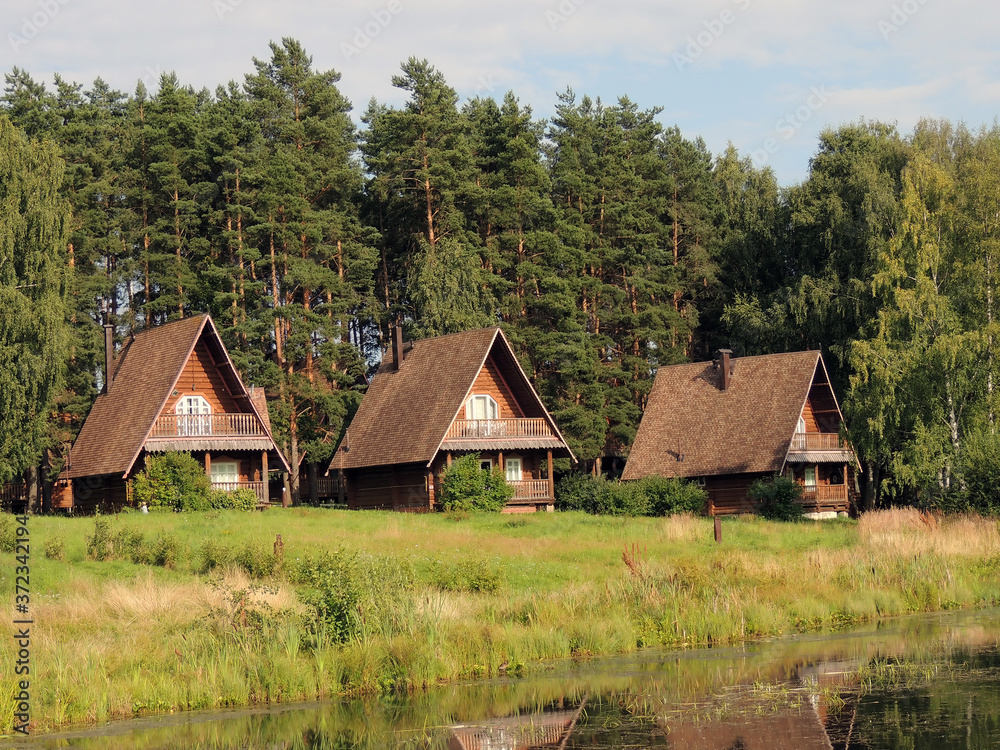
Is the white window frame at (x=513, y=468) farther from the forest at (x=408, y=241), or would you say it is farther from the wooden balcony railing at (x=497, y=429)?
the forest at (x=408, y=241)

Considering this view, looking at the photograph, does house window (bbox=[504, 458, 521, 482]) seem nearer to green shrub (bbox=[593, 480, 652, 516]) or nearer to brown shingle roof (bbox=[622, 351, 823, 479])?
green shrub (bbox=[593, 480, 652, 516])

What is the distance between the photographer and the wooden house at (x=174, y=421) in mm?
43938

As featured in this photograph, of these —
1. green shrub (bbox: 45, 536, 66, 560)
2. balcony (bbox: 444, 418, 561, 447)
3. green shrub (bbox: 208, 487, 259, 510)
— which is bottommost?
green shrub (bbox: 45, 536, 66, 560)

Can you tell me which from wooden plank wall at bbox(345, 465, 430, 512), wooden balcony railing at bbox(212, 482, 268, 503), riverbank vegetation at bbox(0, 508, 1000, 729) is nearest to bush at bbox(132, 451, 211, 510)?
wooden balcony railing at bbox(212, 482, 268, 503)

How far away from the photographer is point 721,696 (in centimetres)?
1692

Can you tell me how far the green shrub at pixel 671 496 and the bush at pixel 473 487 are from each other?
5.09 meters

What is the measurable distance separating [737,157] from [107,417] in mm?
53396

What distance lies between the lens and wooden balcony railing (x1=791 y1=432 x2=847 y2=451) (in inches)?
2002

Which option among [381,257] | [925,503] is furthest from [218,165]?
[925,503]

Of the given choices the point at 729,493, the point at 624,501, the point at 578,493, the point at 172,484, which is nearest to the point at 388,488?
the point at 578,493

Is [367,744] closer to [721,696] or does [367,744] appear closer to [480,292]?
[721,696]

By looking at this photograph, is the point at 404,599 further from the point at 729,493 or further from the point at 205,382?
the point at 729,493

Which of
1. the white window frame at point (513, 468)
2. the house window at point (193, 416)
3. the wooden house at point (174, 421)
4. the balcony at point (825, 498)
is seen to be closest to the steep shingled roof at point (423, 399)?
the white window frame at point (513, 468)

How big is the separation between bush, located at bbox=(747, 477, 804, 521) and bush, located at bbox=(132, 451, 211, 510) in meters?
20.0
